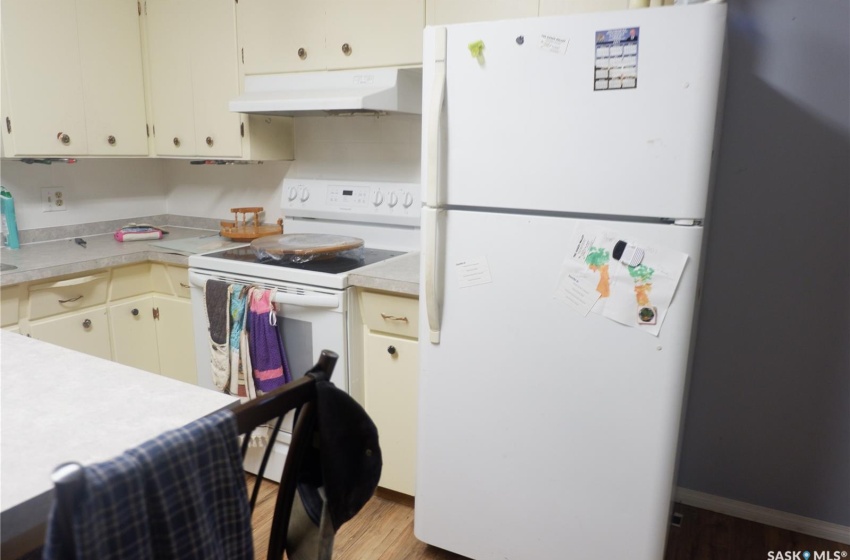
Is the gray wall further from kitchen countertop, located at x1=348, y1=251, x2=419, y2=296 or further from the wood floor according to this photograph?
kitchen countertop, located at x1=348, y1=251, x2=419, y2=296

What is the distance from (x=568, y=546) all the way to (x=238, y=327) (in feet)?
4.35

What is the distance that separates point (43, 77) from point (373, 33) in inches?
53.4

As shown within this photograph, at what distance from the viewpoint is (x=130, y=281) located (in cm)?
250

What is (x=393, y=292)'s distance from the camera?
1988mm

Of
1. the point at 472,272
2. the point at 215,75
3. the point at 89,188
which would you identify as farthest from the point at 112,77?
the point at 472,272

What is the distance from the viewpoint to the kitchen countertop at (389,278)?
6.35 ft

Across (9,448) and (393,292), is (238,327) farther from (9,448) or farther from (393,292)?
(9,448)

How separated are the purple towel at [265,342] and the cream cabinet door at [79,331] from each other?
766 mm

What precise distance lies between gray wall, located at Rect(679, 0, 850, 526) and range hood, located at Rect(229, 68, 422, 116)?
3.75 ft

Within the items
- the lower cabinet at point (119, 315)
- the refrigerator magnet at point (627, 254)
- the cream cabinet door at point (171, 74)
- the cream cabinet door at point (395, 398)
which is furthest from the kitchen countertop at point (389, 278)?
the cream cabinet door at point (171, 74)

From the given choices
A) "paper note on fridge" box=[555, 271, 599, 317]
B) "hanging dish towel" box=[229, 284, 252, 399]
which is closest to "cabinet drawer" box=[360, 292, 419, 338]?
"hanging dish towel" box=[229, 284, 252, 399]

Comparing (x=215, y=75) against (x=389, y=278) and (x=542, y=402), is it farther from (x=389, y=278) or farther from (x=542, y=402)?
(x=542, y=402)

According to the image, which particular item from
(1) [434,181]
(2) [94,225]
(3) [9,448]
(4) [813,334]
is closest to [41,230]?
(2) [94,225]

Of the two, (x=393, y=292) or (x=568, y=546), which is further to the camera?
→ (x=393, y=292)
